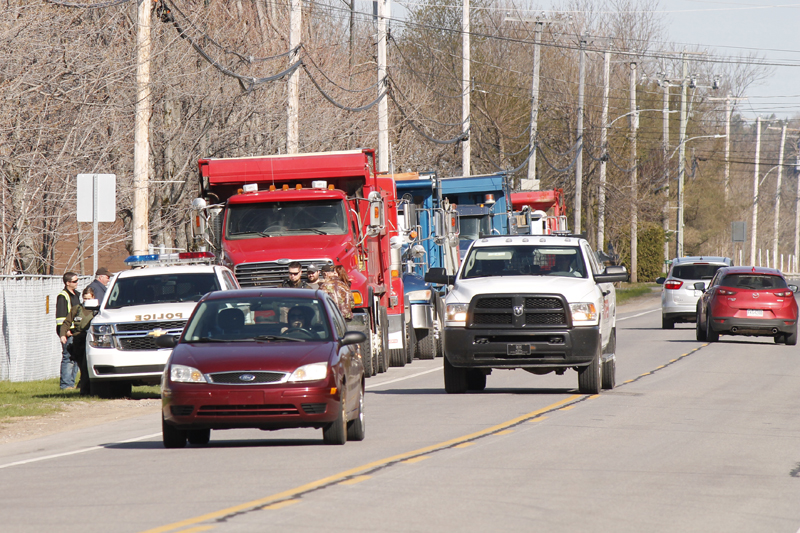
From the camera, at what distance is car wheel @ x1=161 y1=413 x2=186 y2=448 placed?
41.0ft

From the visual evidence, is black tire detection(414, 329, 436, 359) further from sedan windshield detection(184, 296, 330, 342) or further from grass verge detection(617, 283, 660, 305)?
grass verge detection(617, 283, 660, 305)

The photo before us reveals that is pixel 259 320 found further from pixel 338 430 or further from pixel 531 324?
pixel 531 324

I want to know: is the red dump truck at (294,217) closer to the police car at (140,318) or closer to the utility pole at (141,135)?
the police car at (140,318)

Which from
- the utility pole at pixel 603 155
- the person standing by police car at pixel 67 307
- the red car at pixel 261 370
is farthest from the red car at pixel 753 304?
the utility pole at pixel 603 155

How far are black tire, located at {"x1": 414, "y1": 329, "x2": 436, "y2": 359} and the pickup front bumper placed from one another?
30.9 feet

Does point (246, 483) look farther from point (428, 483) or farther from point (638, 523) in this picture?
point (638, 523)

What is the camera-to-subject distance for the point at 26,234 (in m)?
26.8

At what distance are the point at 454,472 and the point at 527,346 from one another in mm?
6907

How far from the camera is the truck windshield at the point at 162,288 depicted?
1927 cm

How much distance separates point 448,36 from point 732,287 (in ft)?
129

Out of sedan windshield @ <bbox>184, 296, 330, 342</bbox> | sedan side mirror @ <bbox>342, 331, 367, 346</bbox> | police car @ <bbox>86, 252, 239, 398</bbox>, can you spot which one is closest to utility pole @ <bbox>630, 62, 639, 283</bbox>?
police car @ <bbox>86, 252, 239, 398</bbox>

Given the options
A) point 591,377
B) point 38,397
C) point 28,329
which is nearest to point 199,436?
point 591,377

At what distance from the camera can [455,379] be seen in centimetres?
1864

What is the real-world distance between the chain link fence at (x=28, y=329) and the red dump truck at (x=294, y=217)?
13.1 ft
